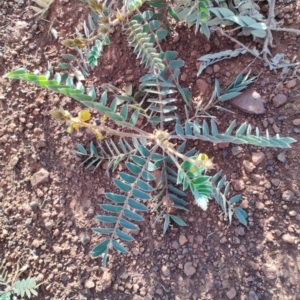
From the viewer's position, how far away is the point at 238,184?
1889 mm

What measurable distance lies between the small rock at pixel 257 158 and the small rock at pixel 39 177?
905 mm

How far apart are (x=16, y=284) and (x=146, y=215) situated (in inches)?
24.6

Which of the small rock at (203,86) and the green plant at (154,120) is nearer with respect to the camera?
the green plant at (154,120)

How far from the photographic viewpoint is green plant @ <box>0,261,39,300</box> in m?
1.91

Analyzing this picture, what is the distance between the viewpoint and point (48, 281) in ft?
6.45

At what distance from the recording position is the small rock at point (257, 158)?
189 cm

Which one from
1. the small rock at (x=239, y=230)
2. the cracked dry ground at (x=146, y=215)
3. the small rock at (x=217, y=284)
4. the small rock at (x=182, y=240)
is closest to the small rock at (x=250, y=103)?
the cracked dry ground at (x=146, y=215)

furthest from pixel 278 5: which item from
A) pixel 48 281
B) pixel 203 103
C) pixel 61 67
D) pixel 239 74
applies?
pixel 48 281

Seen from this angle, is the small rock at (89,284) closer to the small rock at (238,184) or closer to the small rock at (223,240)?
the small rock at (223,240)

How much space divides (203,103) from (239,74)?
20 cm

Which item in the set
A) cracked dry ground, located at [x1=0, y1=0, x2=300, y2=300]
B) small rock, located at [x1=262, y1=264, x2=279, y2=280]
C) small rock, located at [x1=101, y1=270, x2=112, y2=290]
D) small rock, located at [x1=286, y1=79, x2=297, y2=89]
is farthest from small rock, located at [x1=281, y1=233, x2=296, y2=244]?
small rock, located at [x1=101, y1=270, x2=112, y2=290]

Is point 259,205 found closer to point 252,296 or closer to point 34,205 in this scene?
point 252,296

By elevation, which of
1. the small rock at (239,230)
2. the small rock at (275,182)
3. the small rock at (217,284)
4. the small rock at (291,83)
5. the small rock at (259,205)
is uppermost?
the small rock at (291,83)

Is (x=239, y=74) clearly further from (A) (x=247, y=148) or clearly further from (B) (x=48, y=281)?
(B) (x=48, y=281)
